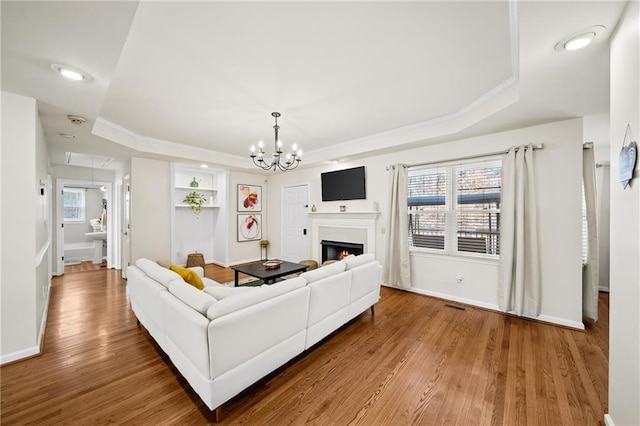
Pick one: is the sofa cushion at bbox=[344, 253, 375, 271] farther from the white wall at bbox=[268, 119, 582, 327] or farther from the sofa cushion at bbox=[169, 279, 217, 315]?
the sofa cushion at bbox=[169, 279, 217, 315]

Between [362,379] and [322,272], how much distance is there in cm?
96

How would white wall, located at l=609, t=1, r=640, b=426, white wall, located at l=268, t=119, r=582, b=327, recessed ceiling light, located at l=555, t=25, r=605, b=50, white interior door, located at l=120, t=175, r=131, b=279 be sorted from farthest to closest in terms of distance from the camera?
white interior door, located at l=120, t=175, r=131, b=279 < white wall, located at l=268, t=119, r=582, b=327 < recessed ceiling light, located at l=555, t=25, r=605, b=50 < white wall, located at l=609, t=1, r=640, b=426

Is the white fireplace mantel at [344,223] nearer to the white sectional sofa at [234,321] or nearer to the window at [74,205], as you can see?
the white sectional sofa at [234,321]

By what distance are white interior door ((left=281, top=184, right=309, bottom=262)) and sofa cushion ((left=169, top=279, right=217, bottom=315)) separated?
3.98m

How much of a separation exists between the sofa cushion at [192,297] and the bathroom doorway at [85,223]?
5.85m

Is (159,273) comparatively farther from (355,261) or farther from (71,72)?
(355,261)

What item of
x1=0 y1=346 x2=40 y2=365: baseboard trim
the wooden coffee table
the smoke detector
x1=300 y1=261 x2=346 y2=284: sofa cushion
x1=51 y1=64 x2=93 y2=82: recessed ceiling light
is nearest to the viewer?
x1=51 y1=64 x2=93 y2=82: recessed ceiling light

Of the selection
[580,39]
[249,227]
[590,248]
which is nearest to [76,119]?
[249,227]

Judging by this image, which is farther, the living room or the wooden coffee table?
the wooden coffee table

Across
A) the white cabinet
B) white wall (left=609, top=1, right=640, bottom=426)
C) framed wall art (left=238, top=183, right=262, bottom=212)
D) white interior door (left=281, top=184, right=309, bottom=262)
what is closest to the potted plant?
the white cabinet

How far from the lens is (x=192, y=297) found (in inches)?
72.1

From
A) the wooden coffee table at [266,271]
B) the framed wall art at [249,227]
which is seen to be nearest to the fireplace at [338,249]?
the wooden coffee table at [266,271]

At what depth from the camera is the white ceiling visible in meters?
1.54

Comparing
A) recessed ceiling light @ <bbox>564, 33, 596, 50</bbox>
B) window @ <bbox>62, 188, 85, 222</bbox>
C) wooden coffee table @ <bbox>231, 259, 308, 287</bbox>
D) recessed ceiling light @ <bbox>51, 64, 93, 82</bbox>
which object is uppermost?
recessed ceiling light @ <bbox>564, 33, 596, 50</bbox>
